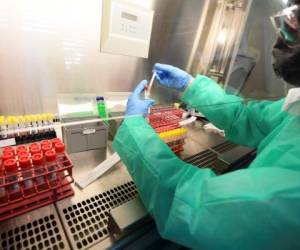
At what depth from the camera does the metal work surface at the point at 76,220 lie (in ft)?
1.93

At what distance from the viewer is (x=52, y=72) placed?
1.02 meters

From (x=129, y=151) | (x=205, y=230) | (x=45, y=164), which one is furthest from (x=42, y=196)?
(x=205, y=230)

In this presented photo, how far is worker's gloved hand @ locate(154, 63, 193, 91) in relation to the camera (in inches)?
47.4

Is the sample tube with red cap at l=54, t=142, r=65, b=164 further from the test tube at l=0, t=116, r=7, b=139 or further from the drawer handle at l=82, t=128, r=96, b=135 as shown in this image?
the test tube at l=0, t=116, r=7, b=139

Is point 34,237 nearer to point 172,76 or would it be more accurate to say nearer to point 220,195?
point 220,195

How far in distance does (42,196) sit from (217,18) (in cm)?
149

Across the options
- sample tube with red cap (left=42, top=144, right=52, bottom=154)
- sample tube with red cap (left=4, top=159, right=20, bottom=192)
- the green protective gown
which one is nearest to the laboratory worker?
the green protective gown

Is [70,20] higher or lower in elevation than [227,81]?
higher

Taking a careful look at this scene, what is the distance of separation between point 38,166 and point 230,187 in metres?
0.62

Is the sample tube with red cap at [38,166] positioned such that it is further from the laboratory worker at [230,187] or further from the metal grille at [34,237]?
the laboratory worker at [230,187]

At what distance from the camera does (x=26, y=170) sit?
2.14 ft

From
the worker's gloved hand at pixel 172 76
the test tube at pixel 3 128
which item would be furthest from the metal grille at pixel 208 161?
the test tube at pixel 3 128

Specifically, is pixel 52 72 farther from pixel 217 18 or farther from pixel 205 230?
pixel 217 18

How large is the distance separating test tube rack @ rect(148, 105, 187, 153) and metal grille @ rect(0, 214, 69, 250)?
0.61m
